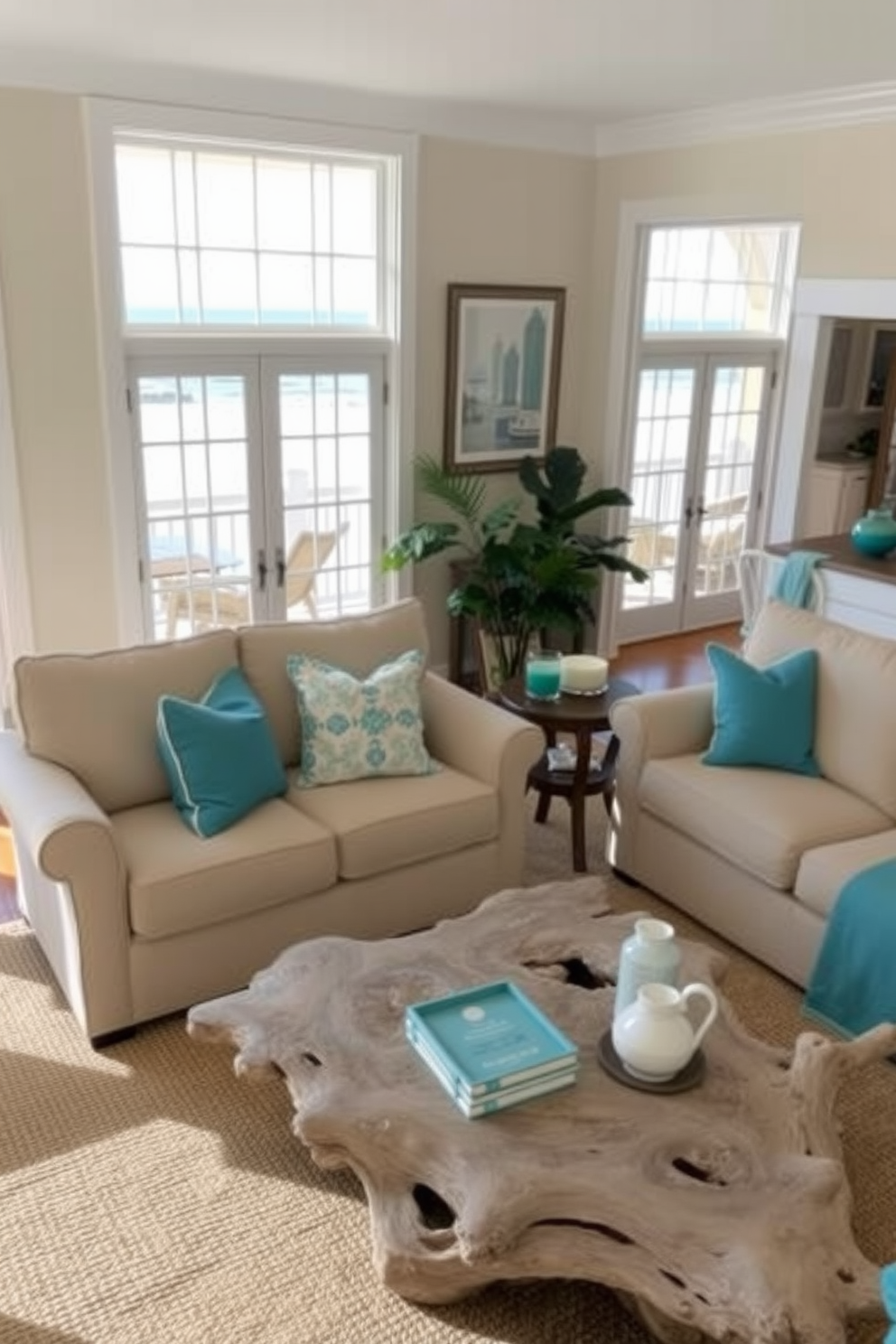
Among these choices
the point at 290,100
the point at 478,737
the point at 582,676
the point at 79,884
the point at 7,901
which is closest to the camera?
the point at 79,884

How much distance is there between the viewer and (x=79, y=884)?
2684 millimetres

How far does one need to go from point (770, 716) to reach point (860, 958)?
2.83ft

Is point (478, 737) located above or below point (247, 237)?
below

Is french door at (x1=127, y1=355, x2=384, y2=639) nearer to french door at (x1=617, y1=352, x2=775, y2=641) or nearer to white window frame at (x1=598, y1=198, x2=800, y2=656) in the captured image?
white window frame at (x1=598, y1=198, x2=800, y2=656)

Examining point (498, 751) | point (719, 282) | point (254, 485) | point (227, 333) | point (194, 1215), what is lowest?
point (194, 1215)

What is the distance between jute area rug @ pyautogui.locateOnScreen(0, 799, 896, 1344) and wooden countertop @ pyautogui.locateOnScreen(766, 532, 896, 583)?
6.74 feet

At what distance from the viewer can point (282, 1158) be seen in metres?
2.51

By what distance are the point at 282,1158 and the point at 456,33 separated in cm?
345

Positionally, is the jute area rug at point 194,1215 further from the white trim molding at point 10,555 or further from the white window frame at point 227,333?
the white window frame at point 227,333

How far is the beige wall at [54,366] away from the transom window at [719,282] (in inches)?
117

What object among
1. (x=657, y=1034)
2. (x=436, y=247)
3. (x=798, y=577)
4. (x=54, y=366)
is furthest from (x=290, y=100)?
(x=657, y=1034)

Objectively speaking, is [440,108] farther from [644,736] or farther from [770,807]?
[770,807]

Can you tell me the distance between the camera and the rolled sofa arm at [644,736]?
3611mm

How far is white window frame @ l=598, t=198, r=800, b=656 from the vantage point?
5.05 m
